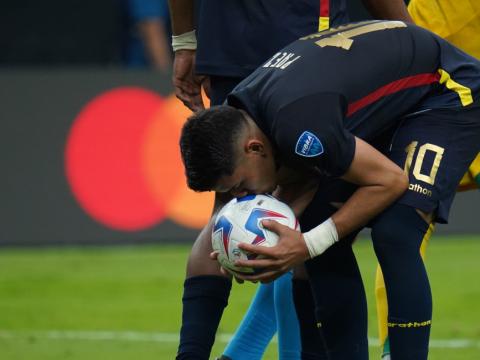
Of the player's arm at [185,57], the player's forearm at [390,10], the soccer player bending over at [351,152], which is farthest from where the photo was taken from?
the player's arm at [185,57]

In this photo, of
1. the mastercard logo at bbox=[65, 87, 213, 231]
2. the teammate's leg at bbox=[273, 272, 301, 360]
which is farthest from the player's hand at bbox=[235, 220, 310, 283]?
the mastercard logo at bbox=[65, 87, 213, 231]

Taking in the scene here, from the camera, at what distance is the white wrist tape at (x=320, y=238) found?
4691 mm

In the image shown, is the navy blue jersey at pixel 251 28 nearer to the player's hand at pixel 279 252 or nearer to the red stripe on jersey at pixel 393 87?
the red stripe on jersey at pixel 393 87

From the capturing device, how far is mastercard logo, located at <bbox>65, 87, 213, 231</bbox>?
11.2 metres

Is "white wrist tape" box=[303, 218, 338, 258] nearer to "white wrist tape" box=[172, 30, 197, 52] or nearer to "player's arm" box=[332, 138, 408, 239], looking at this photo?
"player's arm" box=[332, 138, 408, 239]

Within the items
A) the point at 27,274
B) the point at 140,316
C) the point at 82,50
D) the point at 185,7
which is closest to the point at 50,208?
the point at 27,274

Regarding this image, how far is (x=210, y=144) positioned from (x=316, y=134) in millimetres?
382

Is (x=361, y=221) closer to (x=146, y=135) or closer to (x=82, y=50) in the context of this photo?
(x=146, y=135)

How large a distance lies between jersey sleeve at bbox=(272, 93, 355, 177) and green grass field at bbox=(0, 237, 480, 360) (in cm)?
209

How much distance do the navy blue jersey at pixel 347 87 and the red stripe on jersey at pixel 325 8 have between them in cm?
25

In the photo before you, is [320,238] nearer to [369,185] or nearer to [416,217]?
[369,185]

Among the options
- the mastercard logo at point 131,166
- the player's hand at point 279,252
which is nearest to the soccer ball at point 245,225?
the player's hand at point 279,252

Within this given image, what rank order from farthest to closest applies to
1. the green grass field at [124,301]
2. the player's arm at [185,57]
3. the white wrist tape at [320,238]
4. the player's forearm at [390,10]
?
the green grass field at [124,301] → the player's arm at [185,57] → the player's forearm at [390,10] → the white wrist tape at [320,238]

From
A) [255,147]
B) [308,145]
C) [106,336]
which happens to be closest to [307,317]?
[255,147]
